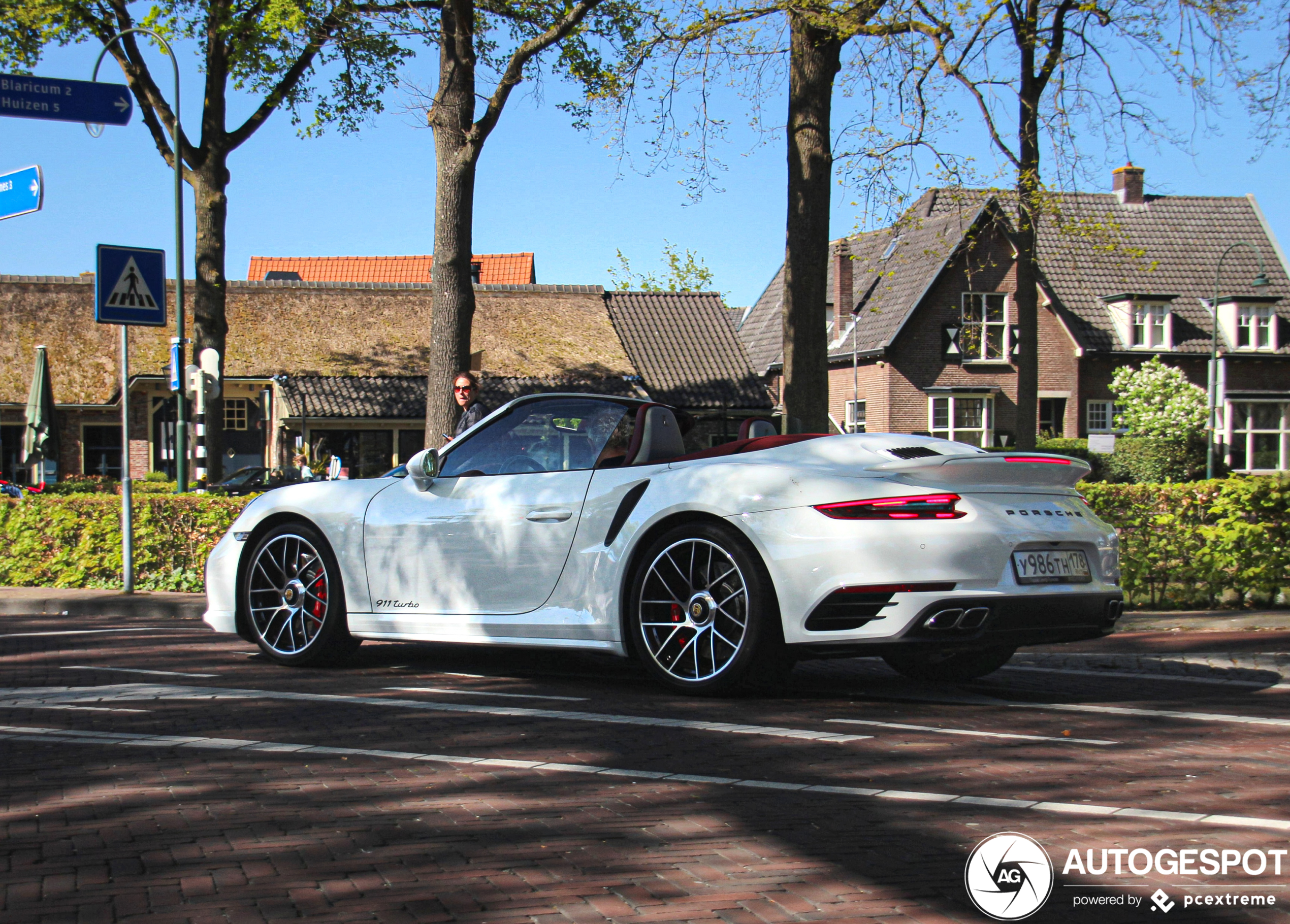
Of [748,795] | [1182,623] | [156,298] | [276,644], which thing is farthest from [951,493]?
[156,298]

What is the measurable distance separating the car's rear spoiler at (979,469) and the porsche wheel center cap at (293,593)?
340cm

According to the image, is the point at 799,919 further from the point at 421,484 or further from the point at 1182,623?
the point at 1182,623

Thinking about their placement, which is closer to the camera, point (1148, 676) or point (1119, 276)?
point (1148, 676)

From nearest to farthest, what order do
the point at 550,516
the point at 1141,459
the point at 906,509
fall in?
1. the point at 906,509
2. the point at 550,516
3. the point at 1141,459

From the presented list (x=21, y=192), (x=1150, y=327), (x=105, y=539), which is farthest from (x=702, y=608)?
(x=1150, y=327)

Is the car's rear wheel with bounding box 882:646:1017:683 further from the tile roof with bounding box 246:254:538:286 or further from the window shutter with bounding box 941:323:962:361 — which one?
the tile roof with bounding box 246:254:538:286

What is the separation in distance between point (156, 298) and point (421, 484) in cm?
636

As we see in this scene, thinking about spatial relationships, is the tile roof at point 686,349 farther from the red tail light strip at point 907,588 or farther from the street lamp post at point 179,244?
the red tail light strip at point 907,588

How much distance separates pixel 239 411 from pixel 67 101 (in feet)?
86.4

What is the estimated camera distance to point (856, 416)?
4209cm

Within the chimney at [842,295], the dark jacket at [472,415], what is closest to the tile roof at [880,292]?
the chimney at [842,295]

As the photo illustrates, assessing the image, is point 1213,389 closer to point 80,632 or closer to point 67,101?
point 67,101

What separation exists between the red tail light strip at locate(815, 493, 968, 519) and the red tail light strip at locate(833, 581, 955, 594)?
0.28 meters

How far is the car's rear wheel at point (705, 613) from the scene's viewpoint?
219 inches
